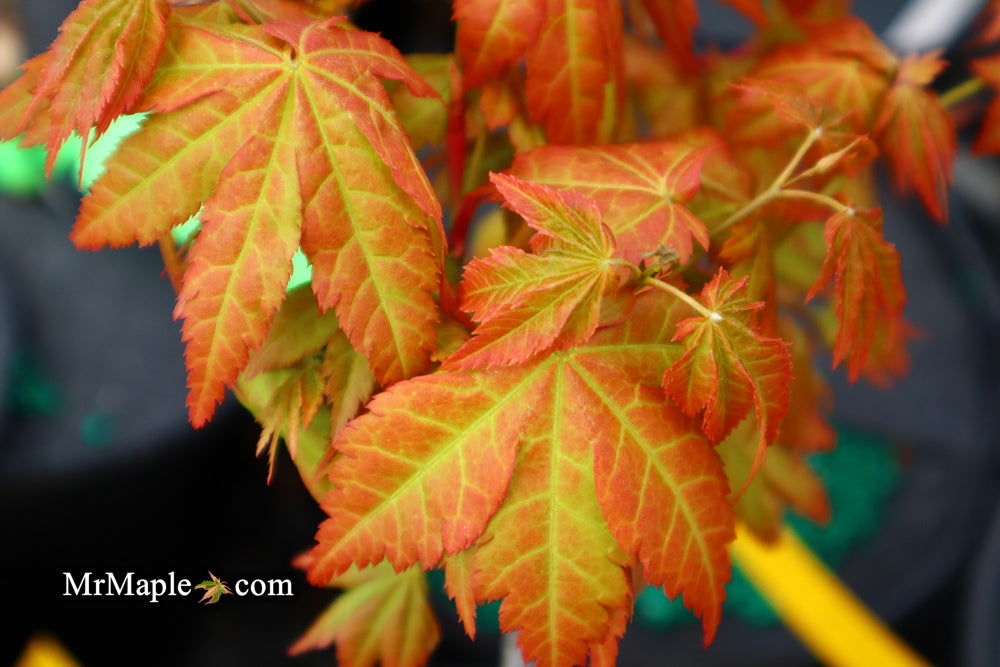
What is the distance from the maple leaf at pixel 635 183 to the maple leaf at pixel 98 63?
21 cm

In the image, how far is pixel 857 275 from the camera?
0.47 m

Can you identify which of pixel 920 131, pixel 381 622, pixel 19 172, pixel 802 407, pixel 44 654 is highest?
pixel 920 131

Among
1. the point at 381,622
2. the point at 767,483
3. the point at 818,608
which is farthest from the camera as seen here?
the point at 818,608

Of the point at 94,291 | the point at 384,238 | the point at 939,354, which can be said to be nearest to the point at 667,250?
the point at 384,238

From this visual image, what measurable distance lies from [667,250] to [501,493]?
16cm

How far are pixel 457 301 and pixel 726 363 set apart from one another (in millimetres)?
146

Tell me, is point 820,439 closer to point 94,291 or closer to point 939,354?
point 939,354

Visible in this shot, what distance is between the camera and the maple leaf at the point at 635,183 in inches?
18.2

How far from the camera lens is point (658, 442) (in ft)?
1.42

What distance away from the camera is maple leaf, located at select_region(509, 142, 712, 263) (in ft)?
1.51

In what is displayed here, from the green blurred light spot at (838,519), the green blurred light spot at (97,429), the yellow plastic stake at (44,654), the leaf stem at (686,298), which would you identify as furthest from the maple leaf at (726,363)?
the yellow plastic stake at (44,654)

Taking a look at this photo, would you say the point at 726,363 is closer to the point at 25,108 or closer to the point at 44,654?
the point at 25,108

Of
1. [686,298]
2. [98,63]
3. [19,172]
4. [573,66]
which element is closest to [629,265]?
[686,298]

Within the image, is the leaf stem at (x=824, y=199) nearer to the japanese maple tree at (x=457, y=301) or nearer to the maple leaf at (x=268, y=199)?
the japanese maple tree at (x=457, y=301)
